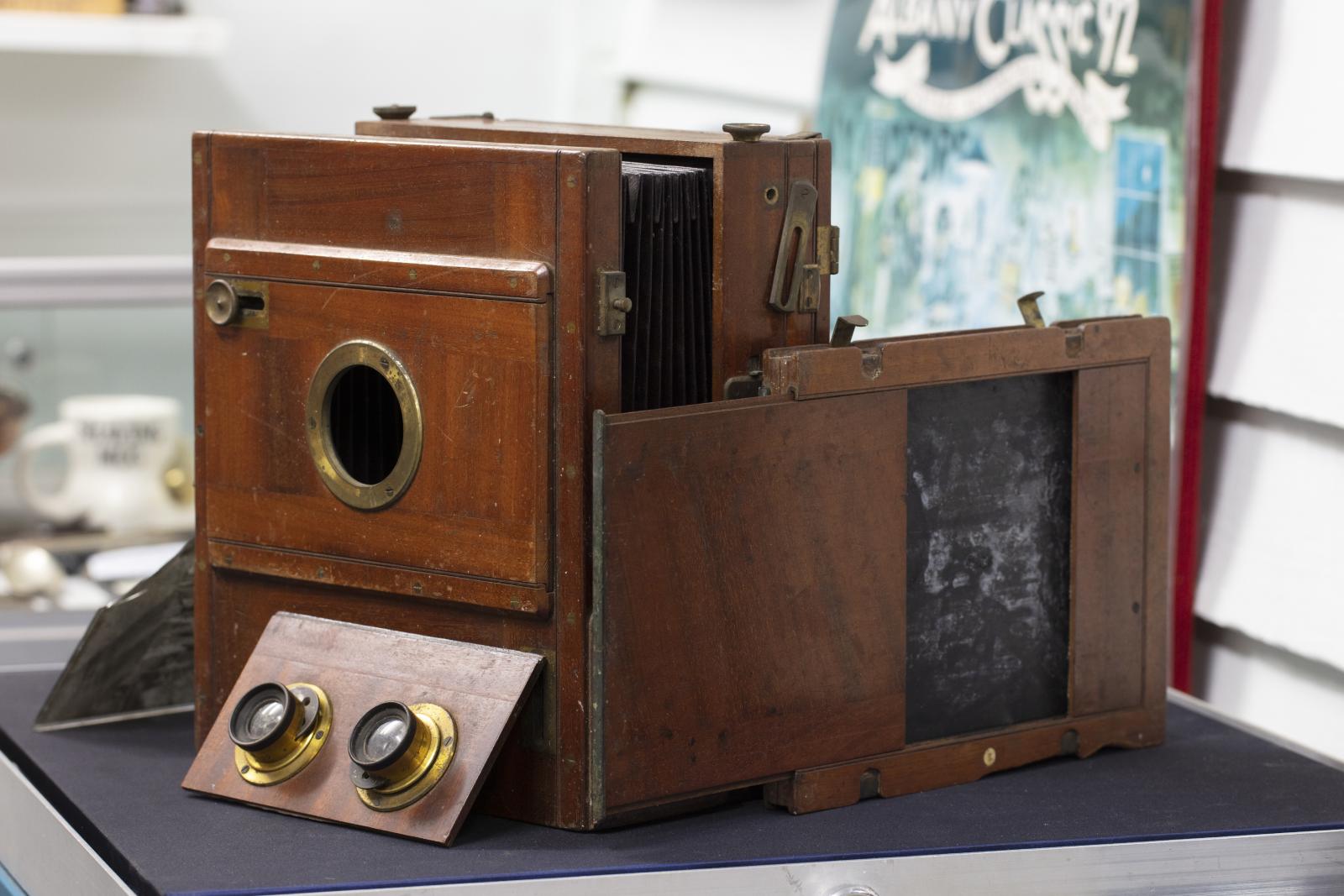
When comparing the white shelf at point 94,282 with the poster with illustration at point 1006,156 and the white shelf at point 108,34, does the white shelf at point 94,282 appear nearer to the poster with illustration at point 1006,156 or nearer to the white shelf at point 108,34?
the white shelf at point 108,34

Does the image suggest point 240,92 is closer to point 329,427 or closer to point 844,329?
point 329,427

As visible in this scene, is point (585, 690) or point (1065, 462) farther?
point (1065, 462)

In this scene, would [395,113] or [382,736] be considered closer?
[382,736]

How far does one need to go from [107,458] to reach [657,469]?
179cm

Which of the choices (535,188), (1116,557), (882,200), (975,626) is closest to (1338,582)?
(1116,557)

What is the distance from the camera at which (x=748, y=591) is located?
147cm

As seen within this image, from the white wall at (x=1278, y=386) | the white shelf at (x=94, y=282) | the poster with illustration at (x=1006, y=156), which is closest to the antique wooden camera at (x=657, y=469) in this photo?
the white wall at (x=1278, y=386)

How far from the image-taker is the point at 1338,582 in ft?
6.72

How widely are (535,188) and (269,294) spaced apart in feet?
0.88

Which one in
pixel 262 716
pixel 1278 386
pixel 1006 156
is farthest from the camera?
pixel 1006 156

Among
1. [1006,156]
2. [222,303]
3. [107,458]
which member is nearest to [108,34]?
[107,458]

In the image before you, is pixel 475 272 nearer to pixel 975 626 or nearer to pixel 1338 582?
pixel 975 626

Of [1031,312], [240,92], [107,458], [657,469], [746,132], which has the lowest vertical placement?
[107,458]

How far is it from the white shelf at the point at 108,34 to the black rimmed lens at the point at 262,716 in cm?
202
